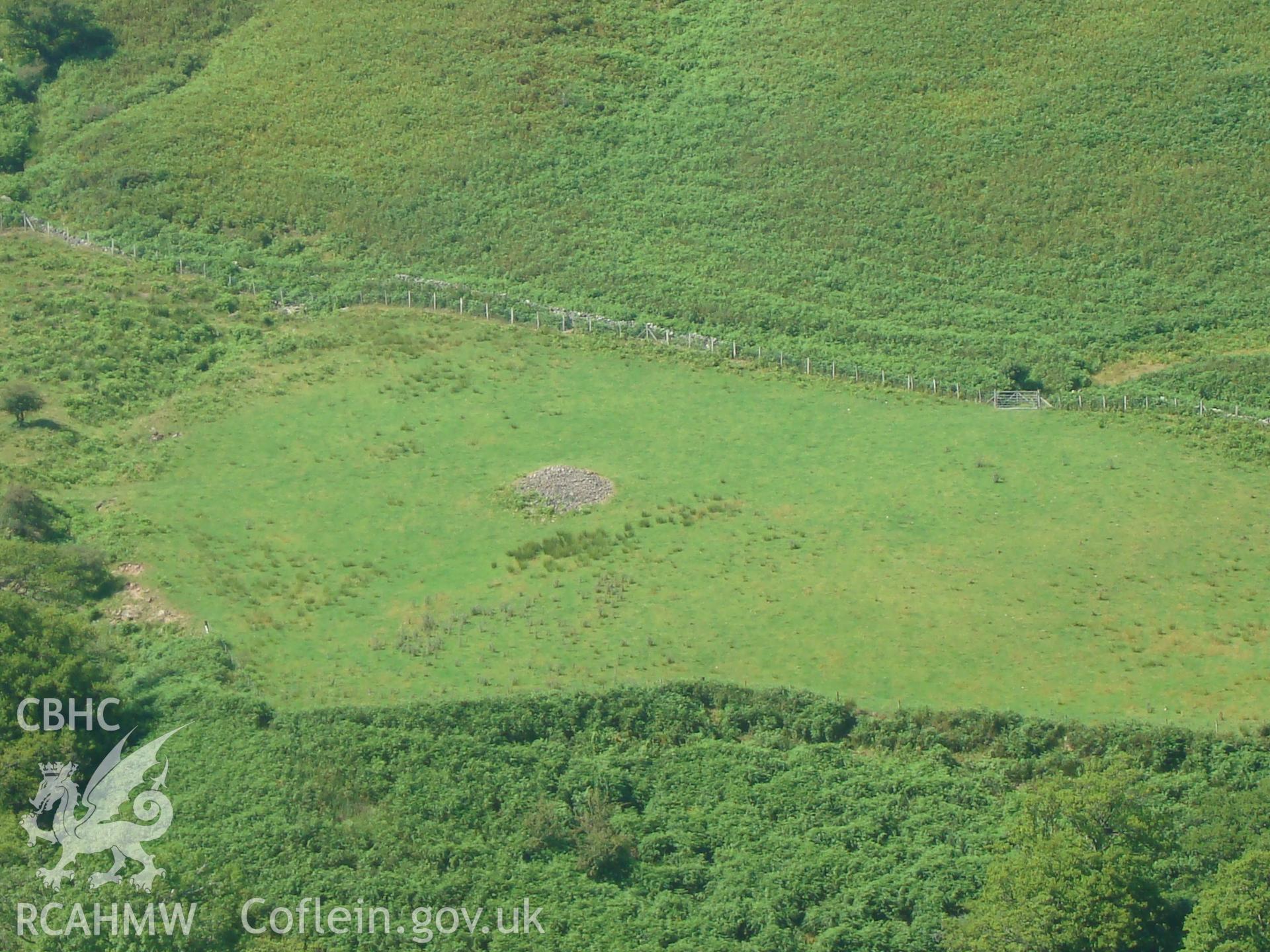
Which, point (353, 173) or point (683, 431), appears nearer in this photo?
point (683, 431)

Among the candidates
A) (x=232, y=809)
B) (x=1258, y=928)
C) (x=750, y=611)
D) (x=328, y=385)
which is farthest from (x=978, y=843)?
(x=328, y=385)

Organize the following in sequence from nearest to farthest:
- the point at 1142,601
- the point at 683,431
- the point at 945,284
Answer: the point at 1142,601 → the point at 683,431 → the point at 945,284

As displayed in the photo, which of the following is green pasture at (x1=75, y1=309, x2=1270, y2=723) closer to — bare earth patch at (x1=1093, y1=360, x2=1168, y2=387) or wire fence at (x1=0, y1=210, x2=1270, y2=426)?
wire fence at (x1=0, y1=210, x2=1270, y2=426)

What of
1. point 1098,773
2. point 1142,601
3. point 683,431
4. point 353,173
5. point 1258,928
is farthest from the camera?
point 353,173

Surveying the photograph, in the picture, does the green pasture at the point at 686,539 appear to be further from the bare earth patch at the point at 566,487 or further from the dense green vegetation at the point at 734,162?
the dense green vegetation at the point at 734,162

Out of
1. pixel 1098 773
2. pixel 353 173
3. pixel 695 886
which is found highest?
pixel 353 173

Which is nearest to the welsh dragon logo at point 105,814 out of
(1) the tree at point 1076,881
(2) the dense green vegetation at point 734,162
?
(1) the tree at point 1076,881

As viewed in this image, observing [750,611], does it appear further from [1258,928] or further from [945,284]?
[945,284]
